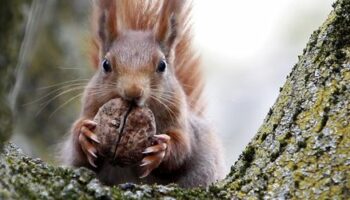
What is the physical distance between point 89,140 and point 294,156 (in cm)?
111

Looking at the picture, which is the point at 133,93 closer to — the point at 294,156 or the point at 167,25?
the point at 167,25

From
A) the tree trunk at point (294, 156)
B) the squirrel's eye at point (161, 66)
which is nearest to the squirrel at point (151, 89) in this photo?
the squirrel's eye at point (161, 66)

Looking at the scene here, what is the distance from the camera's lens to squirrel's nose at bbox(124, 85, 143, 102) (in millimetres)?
2871

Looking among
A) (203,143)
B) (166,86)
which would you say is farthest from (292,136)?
(203,143)

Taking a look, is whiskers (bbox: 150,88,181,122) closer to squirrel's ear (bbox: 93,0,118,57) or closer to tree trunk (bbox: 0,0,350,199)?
squirrel's ear (bbox: 93,0,118,57)

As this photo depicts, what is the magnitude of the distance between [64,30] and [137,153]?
1342mm

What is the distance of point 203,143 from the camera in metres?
3.54

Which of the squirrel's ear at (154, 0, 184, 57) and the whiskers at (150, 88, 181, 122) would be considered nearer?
the whiskers at (150, 88, 181, 122)

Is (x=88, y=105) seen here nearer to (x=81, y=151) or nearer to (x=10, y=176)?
(x=81, y=151)

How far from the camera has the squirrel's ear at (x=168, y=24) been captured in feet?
11.2

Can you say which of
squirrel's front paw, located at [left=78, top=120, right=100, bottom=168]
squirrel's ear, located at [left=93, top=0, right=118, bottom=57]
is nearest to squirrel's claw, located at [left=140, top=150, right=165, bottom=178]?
squirrel's front paw, located at [left=78, top=120, right=100, bottom=168]

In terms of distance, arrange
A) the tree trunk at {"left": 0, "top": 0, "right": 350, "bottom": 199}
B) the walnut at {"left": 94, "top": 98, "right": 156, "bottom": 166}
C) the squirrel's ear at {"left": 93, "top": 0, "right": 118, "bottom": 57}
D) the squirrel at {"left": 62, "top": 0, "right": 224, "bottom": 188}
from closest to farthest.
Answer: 1. the tree trunk at {"left": 0, "top": 0, "right": 350, "bottom": 199}
2. the walnut at {"left": 94, "top": 98, "right": 156, "bottom": 166}
3. the squirrel at {"left": 62, "top": 0, "right": 224, "bottom": 188}
4. the squirrel's ear at {"left": 93, "top": 0, "right": 118, "bottom": 57}

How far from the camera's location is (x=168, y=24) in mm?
3416

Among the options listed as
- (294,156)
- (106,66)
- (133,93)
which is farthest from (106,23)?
(294,156)
